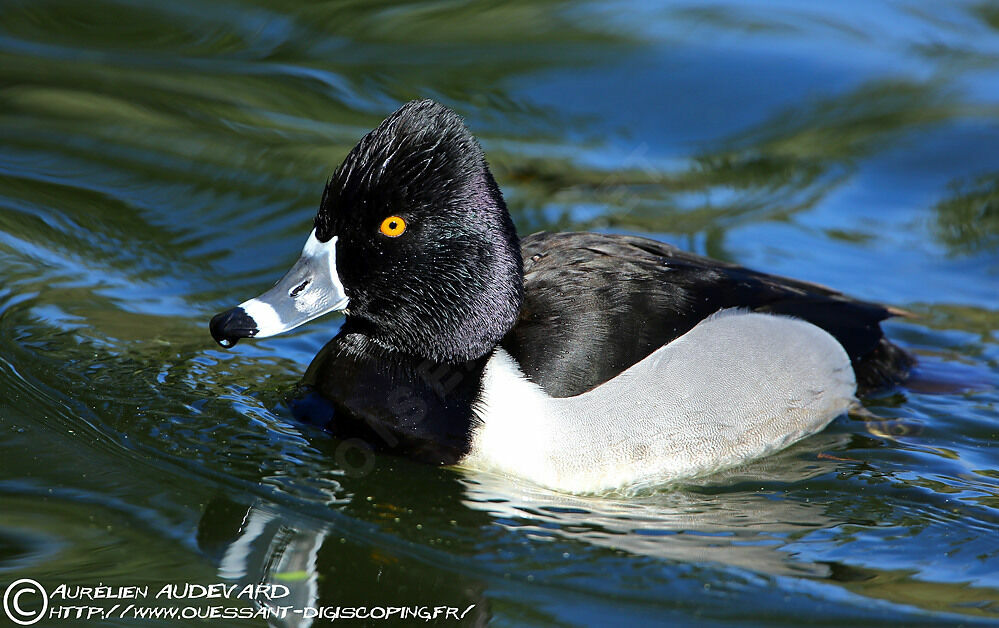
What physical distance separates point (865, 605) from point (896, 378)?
227 centimetres

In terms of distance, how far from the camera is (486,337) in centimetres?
490

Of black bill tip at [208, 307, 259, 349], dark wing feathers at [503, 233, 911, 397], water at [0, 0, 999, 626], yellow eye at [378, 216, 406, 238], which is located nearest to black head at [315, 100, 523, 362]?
yellow eye at [378, 216, 406, 238]

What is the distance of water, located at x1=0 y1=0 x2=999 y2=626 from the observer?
4.13m

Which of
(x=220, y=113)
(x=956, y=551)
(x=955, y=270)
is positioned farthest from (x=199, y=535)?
(x=955, y=270)

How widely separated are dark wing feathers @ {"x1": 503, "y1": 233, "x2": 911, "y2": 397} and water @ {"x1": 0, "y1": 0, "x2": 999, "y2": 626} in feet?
1.61

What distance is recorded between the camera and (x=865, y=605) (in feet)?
13.1

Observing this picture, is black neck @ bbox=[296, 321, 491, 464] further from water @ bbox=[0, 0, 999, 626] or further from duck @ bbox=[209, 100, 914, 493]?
water @ bbox=[0, 0, 999, 626]

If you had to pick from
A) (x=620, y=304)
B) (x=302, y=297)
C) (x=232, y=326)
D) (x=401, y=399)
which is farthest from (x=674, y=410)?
(x=232, y=326)

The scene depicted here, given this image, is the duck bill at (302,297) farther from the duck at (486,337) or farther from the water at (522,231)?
the water at (522,231)

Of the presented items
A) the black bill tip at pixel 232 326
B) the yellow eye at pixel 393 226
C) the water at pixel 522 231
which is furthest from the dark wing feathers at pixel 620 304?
→ the black bill tip at pixel 232 326

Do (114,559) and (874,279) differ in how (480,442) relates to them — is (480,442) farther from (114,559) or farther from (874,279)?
(874,279)

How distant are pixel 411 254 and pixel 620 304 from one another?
90 cm

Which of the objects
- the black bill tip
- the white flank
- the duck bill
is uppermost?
the duck bill

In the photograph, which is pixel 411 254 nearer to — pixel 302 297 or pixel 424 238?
pixel 424 238
